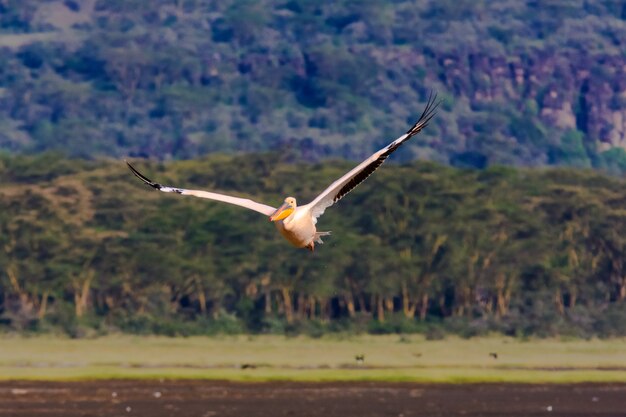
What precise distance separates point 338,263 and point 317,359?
1557 centimetres

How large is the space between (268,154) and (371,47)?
8253cm

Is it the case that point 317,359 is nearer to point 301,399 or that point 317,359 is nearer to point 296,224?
point 301,399

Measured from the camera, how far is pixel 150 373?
4934 centimetres

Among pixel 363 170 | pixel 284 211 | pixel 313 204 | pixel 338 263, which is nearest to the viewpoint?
pixel 363 170

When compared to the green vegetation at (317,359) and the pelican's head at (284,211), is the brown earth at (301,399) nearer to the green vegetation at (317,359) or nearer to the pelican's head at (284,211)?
the green vegetation at (317,359)

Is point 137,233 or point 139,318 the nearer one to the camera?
point 139,318

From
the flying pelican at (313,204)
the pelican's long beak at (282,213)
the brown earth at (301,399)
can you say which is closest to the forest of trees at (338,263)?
the brown earth at (301,399)

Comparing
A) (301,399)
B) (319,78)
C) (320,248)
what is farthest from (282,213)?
(319,78)

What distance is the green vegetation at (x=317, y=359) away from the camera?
4866cm

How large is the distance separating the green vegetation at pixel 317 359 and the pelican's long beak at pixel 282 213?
24.8 meters

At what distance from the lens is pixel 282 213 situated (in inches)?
888

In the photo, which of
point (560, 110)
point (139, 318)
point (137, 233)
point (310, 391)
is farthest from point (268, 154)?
point (560, 110)

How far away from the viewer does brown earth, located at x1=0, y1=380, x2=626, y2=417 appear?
38719mm

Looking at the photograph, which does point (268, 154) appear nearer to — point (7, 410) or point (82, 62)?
point (7, 410)
